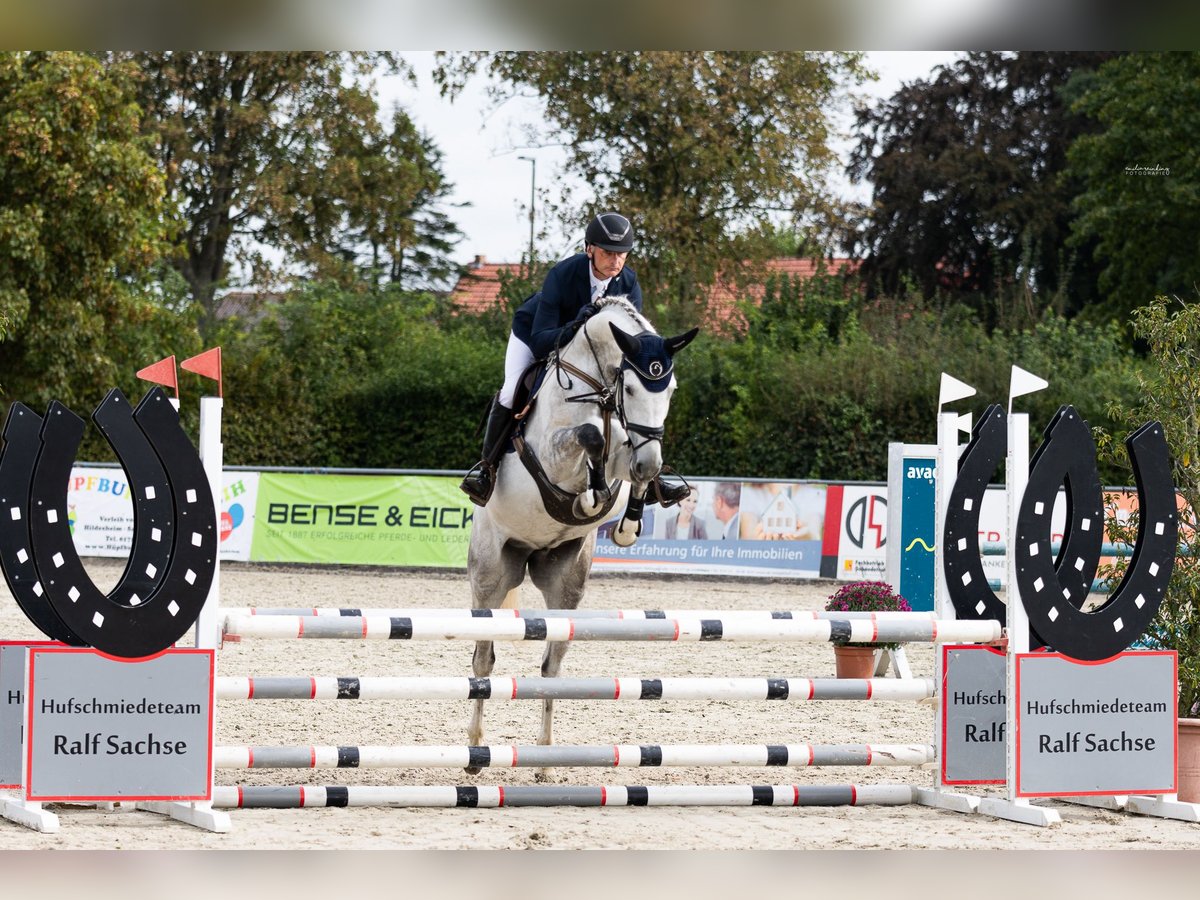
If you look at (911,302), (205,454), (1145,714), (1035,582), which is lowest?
(1145,714)

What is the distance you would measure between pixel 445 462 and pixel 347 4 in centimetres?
1653

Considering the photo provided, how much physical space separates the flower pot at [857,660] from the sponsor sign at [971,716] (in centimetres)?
286

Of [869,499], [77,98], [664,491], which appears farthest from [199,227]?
[664,491]

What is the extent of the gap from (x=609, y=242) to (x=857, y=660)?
150 inches

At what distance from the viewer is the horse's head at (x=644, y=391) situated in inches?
196

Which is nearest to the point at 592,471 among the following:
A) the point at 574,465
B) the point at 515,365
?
the point at 574,465

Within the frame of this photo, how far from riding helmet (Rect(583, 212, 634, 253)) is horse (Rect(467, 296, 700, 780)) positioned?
0.22 m

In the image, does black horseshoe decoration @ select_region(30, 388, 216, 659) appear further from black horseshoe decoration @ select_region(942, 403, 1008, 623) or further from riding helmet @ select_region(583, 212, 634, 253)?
black horseshoe decoration @ select_region(942, 403, 1008, 623)

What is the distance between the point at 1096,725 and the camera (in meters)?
5.03

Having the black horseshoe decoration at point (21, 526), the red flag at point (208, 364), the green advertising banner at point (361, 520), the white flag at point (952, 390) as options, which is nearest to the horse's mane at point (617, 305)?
the red flag at point (208, 364)

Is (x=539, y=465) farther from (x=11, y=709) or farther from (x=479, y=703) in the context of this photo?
(x=11, y=709)

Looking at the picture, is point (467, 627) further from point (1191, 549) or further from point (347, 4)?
point (1191, 549)

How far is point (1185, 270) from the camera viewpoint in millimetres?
A: 23750

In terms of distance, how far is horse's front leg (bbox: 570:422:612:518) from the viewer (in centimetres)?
516
